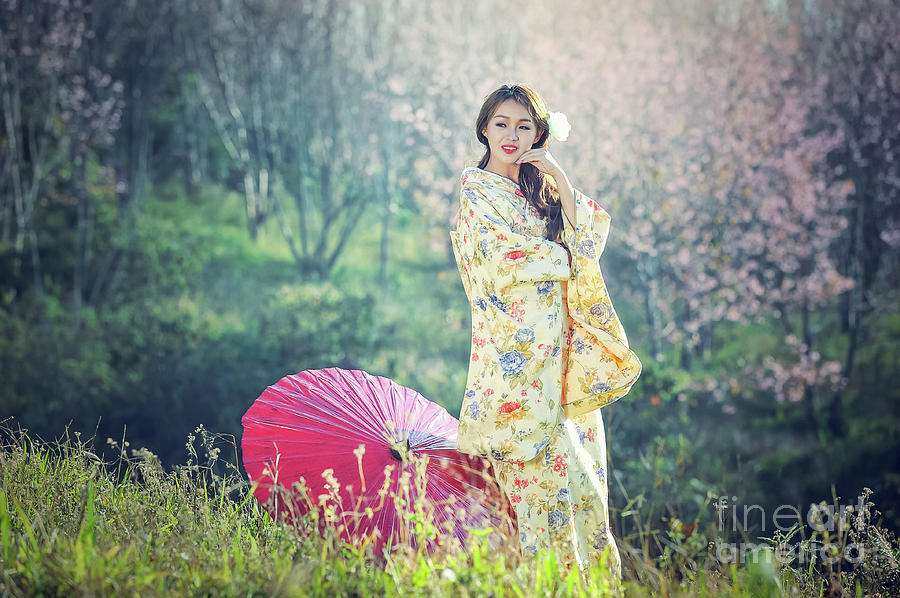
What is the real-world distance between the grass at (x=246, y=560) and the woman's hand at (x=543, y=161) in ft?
3.83

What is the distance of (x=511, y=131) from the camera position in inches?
102

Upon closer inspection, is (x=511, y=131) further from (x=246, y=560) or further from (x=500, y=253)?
(x=246, y=560)

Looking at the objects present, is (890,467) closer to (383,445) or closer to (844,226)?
(844,226)

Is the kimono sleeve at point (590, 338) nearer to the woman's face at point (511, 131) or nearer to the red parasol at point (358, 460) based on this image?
the woman's face at point (511, 131)

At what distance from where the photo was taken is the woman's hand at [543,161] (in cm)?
252

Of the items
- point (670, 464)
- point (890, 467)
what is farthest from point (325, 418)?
point (890, 467)

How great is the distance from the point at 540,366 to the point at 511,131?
0.81 m

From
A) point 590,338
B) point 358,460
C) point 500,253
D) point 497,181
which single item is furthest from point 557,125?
point 358,460

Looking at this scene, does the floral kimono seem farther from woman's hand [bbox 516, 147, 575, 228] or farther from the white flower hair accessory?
the white flower hair accessory

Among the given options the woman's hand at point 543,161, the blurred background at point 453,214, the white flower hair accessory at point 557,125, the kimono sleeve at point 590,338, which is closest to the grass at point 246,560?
the kimono sleeve at point 590,338

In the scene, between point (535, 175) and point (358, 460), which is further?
point (535, 175)

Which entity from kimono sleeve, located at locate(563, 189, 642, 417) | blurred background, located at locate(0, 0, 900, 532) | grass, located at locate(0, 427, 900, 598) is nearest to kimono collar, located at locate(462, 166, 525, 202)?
kimono sleeve, located at locate(563, 189, 642, 417)

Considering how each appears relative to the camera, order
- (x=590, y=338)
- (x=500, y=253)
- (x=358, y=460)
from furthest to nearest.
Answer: (x=590, y=338) < (x=500, y=253) < (x=358, y=460)

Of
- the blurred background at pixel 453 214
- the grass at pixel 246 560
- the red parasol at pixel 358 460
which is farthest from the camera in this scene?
the blurred background at pixel 453 214
